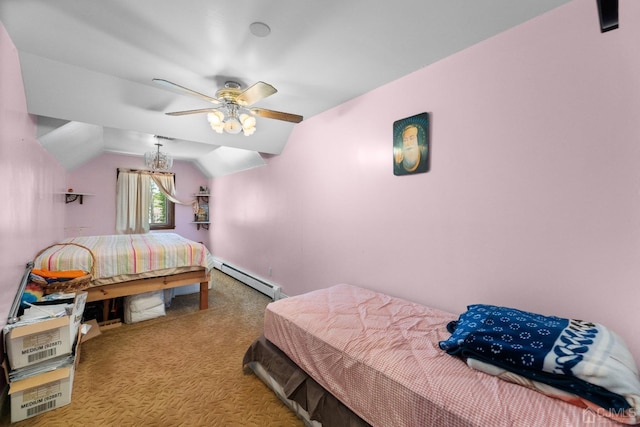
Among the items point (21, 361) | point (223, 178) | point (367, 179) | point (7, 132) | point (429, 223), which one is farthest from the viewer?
point (223, 178)

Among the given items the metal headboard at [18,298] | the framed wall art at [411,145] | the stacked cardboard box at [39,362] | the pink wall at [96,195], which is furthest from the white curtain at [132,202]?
the framed wall art at [411,145]

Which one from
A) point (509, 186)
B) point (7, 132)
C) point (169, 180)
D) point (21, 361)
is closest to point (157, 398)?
point (21, 361)

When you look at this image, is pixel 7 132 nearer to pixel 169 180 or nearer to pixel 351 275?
pixel 351 275

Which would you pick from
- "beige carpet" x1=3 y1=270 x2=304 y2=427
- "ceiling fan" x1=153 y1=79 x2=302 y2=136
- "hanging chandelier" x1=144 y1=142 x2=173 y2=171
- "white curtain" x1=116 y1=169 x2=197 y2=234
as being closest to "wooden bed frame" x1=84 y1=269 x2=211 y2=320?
"beige carpet" x1=3 y1=270 x2=304 y2=427

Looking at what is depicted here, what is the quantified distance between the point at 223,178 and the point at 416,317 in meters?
4.80

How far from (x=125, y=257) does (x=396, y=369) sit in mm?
2974

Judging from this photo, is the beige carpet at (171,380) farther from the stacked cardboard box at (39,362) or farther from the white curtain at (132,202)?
the white curtain at (132,202)

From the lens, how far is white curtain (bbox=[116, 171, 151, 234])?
5.07m

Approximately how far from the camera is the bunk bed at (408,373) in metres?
0.95

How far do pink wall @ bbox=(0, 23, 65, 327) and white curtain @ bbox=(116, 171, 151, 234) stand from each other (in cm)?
258

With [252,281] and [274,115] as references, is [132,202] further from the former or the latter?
[274,115]

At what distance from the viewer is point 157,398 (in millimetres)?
1810

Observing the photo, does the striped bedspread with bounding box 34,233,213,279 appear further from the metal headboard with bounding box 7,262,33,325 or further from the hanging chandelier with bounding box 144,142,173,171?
the hanging chandelier with bounding box 144,142,173,171

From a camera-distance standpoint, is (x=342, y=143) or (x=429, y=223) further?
(x=342, y=143)
